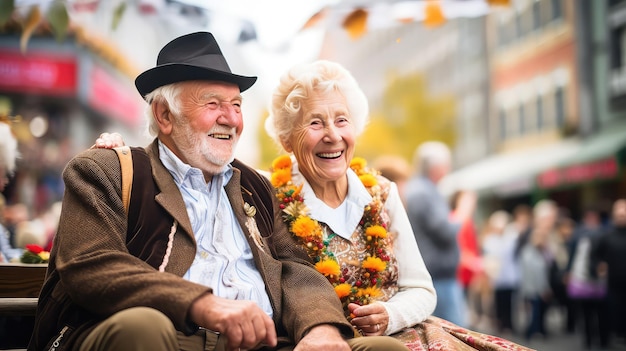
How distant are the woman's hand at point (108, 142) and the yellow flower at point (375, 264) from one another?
1215 millimetres

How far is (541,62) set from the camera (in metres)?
26.3

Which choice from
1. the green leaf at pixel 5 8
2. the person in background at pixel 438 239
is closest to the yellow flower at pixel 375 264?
the green leaf at pixel 5 8

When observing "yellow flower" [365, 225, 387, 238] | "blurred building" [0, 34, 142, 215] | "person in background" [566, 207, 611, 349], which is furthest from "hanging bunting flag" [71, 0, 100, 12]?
"person in background" [566, 207, 611, 349]

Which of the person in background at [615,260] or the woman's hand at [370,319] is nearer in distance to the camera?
the woman's hand at [370,319]

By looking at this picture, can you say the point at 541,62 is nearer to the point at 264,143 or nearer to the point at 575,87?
the point at 575,87

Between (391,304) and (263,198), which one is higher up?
(263,198)

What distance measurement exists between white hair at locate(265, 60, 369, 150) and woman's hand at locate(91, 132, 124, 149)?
839 millimetres

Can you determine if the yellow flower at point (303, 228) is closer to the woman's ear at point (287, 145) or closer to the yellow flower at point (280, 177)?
the yellow flower at point (280, 177)

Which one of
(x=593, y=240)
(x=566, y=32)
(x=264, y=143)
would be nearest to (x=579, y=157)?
(x=566, y=32)

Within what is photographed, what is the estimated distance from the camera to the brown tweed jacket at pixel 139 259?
2668 mm

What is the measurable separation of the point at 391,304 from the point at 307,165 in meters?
0.78

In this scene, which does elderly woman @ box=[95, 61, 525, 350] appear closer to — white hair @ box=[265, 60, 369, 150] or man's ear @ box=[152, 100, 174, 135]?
white hair @ box=[265, 60, 369, 150]

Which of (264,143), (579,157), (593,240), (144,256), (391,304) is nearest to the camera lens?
(144,256)

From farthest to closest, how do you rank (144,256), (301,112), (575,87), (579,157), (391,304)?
(575,87), (579,157), (301,112), (391,304), (144,256)
